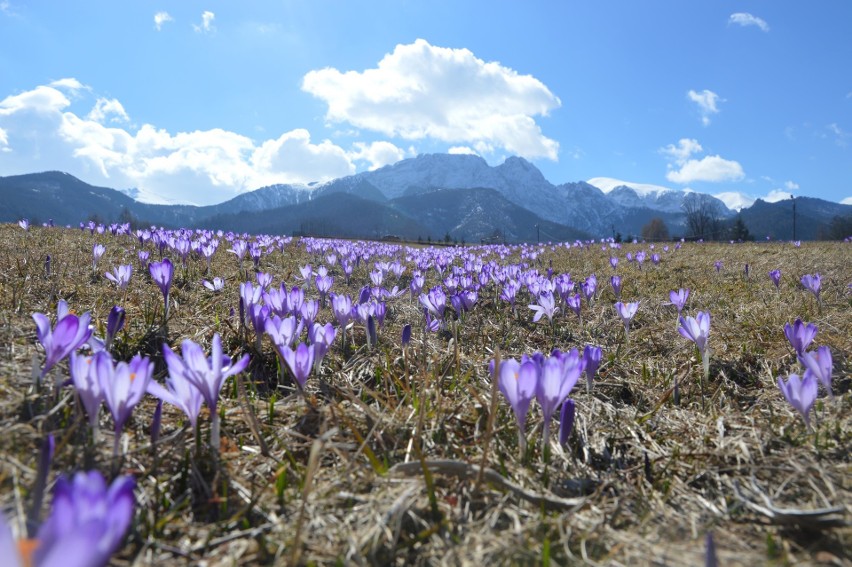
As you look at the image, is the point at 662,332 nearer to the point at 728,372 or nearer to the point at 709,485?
the point at 728,372

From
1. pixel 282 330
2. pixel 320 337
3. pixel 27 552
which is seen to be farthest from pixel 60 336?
pixel 27 552

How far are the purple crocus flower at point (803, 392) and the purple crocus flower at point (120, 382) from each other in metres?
2.46

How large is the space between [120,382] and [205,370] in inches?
9.9

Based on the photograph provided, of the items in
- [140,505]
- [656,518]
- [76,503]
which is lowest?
[656,518]

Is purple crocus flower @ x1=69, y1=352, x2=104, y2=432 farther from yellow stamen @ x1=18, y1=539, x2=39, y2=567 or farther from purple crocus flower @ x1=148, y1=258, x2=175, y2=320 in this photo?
purple crocus flower @ x1=148, y1=258, x2=175, y2=320

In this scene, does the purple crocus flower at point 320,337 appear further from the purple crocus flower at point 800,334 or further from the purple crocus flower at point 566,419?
the purple crocus flower at point 800,334

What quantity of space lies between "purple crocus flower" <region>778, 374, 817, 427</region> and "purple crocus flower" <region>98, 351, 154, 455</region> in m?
2.46

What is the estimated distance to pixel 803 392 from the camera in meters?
1.96

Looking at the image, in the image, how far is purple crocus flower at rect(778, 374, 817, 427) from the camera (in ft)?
6.38

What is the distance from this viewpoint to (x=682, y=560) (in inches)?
50.0

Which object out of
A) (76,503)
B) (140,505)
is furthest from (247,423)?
(76,503)

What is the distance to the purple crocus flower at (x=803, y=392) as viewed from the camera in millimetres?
1943

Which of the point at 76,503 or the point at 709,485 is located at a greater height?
the point at 76,503

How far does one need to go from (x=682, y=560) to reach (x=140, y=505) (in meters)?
1.54
